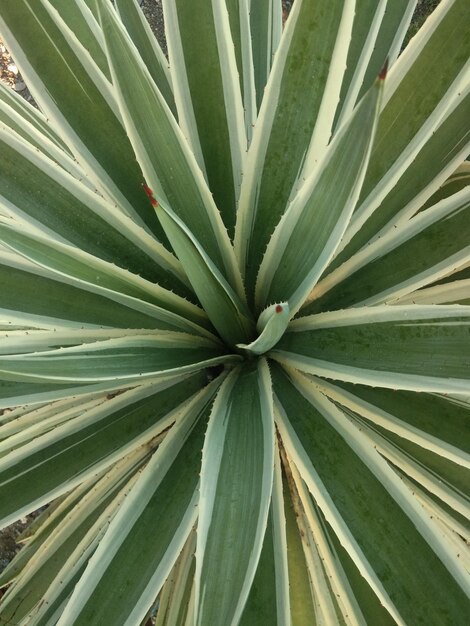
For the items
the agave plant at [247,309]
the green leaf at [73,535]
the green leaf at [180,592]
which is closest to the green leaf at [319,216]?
the agave plant at [247,309]

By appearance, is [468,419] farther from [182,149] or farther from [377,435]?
[182,149]

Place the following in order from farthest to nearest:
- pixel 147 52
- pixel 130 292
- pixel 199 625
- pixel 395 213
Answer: pixel 147 52 < pixel 395 213 < pixel 130 292 < pixel 199 625

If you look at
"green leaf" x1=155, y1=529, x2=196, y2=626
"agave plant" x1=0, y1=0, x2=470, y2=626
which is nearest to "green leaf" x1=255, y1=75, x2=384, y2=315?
"agave plant" x1=0, y1=0, x2=470, y2=626

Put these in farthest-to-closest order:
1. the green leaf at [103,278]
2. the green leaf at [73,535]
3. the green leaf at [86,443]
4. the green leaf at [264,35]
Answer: the green leaf at [264,35] → the green leaf at [73,535] → the green leaf at [86,443] → the green leaf at [103,278]

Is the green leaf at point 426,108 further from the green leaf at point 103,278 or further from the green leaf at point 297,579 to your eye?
the green leaf at point 297,579

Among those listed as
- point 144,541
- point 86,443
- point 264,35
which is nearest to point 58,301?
point 86,443

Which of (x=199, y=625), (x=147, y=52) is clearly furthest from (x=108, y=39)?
(x=199, y=625)

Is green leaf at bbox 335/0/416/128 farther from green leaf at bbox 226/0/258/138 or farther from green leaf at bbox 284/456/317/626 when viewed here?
green leaf at bbox 284/456/317/626

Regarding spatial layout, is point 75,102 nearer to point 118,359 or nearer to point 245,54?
point 245,54
